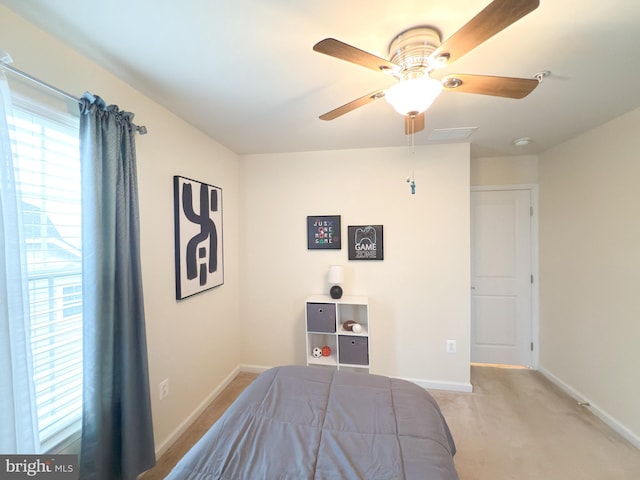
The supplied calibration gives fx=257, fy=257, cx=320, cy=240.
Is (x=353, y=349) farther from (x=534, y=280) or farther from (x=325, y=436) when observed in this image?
(x=534, y=280)

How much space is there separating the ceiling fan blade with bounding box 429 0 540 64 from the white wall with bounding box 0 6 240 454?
171 centimetres

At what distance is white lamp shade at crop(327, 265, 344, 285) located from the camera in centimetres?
263

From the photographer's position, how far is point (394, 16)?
1.06m

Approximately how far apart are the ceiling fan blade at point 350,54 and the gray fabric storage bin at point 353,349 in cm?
217

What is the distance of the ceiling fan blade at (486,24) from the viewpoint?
0.74 metres

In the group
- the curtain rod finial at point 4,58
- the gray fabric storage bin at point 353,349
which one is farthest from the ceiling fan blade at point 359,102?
the gray fabric storage bin at point 353,349

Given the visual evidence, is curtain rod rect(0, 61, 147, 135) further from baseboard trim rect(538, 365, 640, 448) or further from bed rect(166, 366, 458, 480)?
baseboard trim rect(538, 365, 640, 448)

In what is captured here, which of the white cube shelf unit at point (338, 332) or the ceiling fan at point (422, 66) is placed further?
the white cube shelf unit at point (338, 332)

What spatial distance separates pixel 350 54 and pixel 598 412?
3289 mm

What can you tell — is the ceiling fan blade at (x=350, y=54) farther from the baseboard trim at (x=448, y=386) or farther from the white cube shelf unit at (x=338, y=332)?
the baseboard trim at (x=448, y=386)

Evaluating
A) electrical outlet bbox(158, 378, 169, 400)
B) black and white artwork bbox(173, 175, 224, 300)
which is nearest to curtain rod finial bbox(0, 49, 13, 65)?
black and white artwork bbox(173, 175, 224, 300)

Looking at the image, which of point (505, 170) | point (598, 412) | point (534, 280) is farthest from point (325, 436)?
point (505, 170)

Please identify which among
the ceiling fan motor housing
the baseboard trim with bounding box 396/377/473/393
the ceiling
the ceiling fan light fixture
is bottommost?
the baseboard trim with bounding box 396/377/473/393

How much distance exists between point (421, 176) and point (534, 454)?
237 cm
